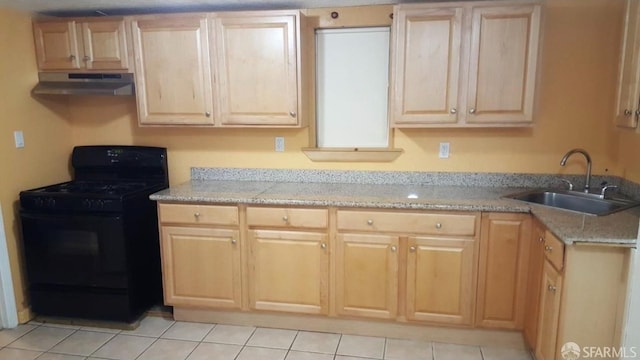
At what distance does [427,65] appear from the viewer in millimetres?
2572

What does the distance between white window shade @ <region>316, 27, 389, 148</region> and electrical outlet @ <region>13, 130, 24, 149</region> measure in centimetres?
200

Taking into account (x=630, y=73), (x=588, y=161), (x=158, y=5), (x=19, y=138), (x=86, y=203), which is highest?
(x=158, y=5)

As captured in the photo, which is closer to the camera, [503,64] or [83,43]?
[503,64]

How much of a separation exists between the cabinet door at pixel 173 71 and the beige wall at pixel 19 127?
29.8 inches

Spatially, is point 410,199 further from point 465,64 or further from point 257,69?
point 257,69

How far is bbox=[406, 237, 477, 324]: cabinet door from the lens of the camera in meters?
2.47

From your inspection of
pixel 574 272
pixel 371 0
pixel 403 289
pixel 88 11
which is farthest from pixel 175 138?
pixel 574 272

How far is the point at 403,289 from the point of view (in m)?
2.58

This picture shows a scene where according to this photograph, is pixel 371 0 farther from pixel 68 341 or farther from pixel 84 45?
pixel 68 341

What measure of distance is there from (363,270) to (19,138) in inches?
95.4

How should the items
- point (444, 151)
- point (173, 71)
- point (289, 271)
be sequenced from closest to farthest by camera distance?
point (289, 271)
point (173, 71)
point (444, 151)

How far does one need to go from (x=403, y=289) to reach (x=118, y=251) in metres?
1.82

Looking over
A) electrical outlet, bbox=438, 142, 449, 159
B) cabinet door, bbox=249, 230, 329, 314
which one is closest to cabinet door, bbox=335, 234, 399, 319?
cabinet door, bbox=249, 230, 329, 314

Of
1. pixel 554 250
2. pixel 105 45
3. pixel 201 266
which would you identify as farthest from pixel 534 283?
pixel 105 45
